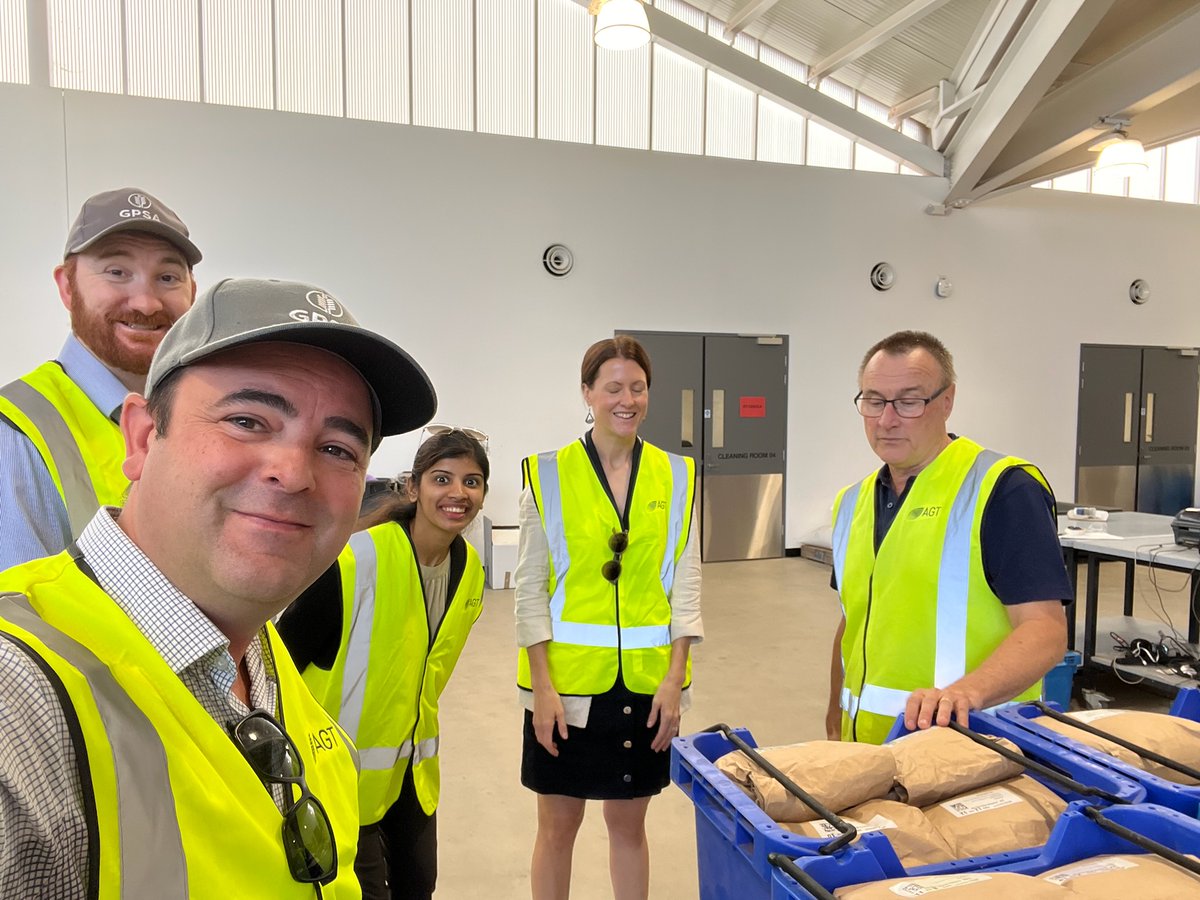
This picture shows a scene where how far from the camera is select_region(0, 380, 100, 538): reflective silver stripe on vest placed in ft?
4.08

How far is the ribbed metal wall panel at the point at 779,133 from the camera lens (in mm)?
7727

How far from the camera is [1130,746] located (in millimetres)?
1183

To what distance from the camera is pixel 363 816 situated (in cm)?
166

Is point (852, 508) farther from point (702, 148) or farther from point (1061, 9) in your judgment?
point (702, 148)

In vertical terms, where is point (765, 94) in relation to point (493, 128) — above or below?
above

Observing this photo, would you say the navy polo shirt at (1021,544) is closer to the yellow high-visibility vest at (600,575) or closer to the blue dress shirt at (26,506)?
the yellow high-visibility vest at (600,575)

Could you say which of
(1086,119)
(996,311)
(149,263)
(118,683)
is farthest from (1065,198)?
(118,683)

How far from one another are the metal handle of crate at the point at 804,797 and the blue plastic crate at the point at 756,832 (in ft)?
0.04

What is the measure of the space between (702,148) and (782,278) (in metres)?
1.59

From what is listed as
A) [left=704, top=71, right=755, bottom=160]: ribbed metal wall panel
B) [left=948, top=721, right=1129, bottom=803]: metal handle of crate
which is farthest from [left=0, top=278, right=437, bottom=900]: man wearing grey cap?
[left=704, top=71, right=755, bottom=160]: ribbed metal wall panel

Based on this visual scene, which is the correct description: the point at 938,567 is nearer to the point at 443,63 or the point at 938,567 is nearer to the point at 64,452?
the point at 64,452

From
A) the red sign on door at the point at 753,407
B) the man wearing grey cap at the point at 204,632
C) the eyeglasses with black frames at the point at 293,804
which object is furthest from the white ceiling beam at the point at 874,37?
the eyeglasses with black frames at the point at 293,804

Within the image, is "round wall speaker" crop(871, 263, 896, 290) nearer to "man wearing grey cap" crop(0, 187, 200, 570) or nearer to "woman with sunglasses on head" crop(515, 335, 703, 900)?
"woman with sunglasses on head" crop(515, 335, 703, 900)

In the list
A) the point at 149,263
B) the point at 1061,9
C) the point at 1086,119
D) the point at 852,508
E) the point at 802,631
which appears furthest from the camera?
the point at 1086,119
